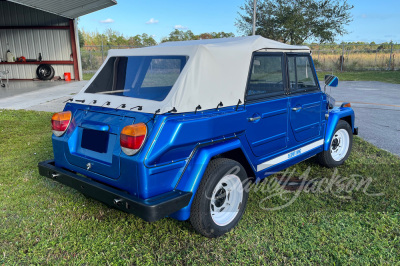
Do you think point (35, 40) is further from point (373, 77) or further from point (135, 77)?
point (373, 77)

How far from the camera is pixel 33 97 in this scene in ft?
40.0

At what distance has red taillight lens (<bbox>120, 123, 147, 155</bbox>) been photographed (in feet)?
8.32

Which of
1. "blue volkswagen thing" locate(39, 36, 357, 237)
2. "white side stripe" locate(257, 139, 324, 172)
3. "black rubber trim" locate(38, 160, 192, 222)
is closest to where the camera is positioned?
"black rubber trim" locate(38, 160, 192, 222)

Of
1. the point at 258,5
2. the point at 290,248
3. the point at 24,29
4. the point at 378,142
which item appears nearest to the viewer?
the point at 290,248

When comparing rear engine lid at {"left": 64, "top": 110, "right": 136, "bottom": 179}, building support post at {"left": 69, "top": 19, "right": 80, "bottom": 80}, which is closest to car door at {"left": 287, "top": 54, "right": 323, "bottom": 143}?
rear engine lid at {"left": 64, "top": 110, "right": 136, "bottom": 179}

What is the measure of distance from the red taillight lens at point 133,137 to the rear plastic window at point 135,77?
2.30ft

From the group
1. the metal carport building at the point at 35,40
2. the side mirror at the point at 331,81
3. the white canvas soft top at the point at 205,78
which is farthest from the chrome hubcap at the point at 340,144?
the metal carport building at the point at 35,40

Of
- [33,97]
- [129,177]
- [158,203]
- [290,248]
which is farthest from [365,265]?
[33,97]

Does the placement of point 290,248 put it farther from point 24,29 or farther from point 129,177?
point 24,29

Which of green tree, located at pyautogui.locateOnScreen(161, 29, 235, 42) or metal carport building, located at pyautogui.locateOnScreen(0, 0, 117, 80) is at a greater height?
green tree, located at pyautogui.locateOnScreen(161, 29, 235, 42)

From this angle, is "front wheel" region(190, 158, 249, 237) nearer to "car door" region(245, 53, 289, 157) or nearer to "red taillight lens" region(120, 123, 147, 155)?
"car door" region(245, 53, 289, 157)

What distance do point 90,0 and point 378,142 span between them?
13499 millimetres

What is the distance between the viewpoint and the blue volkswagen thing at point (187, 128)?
2582mm

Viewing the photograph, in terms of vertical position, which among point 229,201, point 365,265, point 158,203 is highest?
point 158,203
